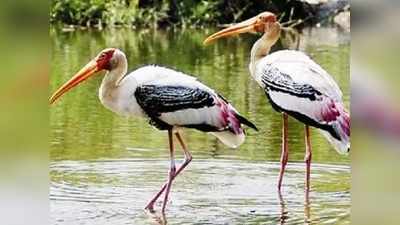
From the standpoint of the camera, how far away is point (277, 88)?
2479 millimetres

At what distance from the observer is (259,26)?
8.16 ft

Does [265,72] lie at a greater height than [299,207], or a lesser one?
greater

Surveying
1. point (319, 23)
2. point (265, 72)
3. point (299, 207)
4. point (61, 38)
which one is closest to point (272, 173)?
point (299, 207)

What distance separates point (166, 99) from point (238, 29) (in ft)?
0.93

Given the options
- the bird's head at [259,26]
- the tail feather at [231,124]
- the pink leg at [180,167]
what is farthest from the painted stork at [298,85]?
the pink leg at [180,167]

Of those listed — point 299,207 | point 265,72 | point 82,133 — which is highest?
point 265,72

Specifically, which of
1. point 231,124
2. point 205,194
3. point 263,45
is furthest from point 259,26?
point 205,194

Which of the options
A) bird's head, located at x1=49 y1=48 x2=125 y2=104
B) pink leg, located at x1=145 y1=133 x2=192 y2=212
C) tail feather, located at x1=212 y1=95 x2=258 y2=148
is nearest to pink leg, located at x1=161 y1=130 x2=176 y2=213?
pink leg, located at x1=145 y1=133 x2=192 y2=212

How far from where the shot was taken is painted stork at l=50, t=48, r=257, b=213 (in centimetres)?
248

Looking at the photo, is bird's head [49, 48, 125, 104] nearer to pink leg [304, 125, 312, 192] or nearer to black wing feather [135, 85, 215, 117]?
black wing feather [135, 85, 215, 117]

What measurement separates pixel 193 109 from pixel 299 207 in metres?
0.41

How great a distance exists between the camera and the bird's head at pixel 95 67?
8.14 feet

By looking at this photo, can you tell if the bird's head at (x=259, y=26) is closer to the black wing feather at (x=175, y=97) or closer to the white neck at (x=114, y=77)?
the black wing feather at (x=175, y=97)
